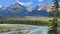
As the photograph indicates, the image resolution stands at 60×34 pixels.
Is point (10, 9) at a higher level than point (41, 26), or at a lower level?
higher

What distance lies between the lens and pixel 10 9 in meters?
5.75

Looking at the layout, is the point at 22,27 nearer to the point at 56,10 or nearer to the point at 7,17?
the point at 7,17

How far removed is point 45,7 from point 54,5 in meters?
0.19

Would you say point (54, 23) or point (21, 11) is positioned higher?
point (21, 11)

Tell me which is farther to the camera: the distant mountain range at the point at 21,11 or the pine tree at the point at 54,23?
the distant mountain range at the point at 21,11

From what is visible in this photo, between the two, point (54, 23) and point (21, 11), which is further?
point (21, 11)

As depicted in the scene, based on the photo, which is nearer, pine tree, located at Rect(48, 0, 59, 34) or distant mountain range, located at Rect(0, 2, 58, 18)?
pine tree, located at Rect(48, 0, 59, 34)

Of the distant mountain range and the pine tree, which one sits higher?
the distant mountain range

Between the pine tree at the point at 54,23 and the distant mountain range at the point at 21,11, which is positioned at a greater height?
the distant mountain range at the point at 21,11

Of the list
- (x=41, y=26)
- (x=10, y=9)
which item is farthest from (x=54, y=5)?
(x=10, y=9)

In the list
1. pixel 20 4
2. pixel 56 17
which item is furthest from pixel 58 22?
pixel 20 4

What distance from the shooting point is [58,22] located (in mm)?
5633

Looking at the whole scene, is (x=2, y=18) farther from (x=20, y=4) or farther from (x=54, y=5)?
(x=54, y=5)

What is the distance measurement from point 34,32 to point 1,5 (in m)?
0.85
